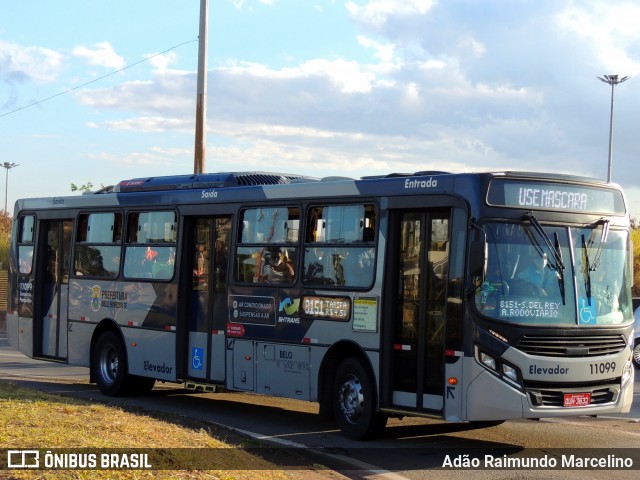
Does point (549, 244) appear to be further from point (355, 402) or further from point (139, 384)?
point (139, 384)

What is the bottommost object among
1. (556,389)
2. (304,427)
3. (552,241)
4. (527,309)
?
(304,427)

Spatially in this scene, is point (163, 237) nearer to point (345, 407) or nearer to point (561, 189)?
point (345, 407)

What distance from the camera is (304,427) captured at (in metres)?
14.1

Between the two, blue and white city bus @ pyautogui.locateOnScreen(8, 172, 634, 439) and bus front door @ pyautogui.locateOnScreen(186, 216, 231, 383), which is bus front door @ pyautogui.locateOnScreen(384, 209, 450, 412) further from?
bus front door @ pyautogui.locateOnScreen(186, 216, 231, 383)

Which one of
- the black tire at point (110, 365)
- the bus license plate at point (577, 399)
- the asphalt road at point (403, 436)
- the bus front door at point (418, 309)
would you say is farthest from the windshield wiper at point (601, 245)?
the black tire at point (110, 365)

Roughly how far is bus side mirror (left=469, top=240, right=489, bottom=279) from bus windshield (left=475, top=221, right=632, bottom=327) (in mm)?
218

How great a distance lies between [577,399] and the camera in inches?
452

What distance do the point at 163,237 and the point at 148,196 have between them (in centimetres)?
85

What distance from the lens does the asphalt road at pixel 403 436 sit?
36.0 ft

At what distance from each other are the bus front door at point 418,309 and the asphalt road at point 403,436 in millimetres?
752

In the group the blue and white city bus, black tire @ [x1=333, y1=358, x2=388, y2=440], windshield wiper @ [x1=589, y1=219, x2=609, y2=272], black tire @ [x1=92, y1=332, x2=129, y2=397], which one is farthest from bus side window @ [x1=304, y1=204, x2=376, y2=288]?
black tire @ [x1=92, y1=332, x2=129, y2=397]

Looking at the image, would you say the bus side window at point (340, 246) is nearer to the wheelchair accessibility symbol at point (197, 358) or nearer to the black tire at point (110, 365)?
the wheelchair accessibility symbol at point (197, 358)

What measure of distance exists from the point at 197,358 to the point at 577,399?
6.32 m

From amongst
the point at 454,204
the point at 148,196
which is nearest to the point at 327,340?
the point at 454,204
